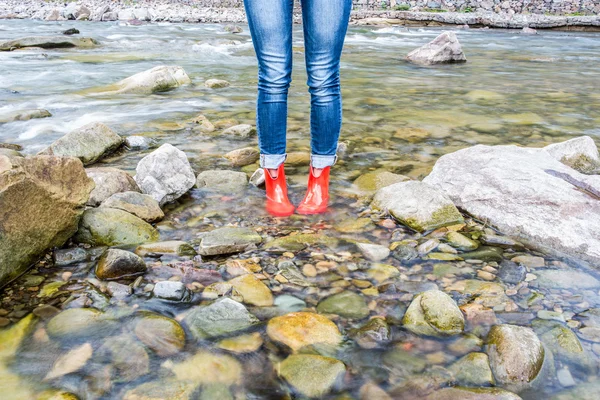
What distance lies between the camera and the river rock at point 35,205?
1770 mm

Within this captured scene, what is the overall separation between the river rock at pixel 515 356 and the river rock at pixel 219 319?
0.77 m

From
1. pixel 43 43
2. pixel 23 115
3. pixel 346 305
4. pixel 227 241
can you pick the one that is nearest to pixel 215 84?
pixel 23 115

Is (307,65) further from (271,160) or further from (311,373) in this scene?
(311,373)

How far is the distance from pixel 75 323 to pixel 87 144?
6.51ft

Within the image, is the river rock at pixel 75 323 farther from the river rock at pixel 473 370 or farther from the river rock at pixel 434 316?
the river rock at pixel 473 370

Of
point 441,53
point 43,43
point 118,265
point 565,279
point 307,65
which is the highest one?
point 307,65

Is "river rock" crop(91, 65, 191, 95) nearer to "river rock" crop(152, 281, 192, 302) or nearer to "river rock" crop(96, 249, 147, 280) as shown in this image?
"river rock" crop(96, 249, 147, 280)

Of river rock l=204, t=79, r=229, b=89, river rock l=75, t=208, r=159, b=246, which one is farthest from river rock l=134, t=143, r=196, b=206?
river rock l=204, t=79, r=229, b=89

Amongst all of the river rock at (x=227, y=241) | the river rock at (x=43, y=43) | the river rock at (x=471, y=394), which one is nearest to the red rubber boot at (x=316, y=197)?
the river rock at (x=227, y=241)

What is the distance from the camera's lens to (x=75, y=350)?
147 cm

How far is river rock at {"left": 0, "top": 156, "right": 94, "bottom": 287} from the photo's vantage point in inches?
69.7

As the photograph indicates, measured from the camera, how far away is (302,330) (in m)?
1.59

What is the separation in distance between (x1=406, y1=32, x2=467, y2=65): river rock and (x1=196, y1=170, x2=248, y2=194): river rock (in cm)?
705

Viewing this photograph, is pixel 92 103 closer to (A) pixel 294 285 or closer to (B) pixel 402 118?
(B) pixel 402 118
